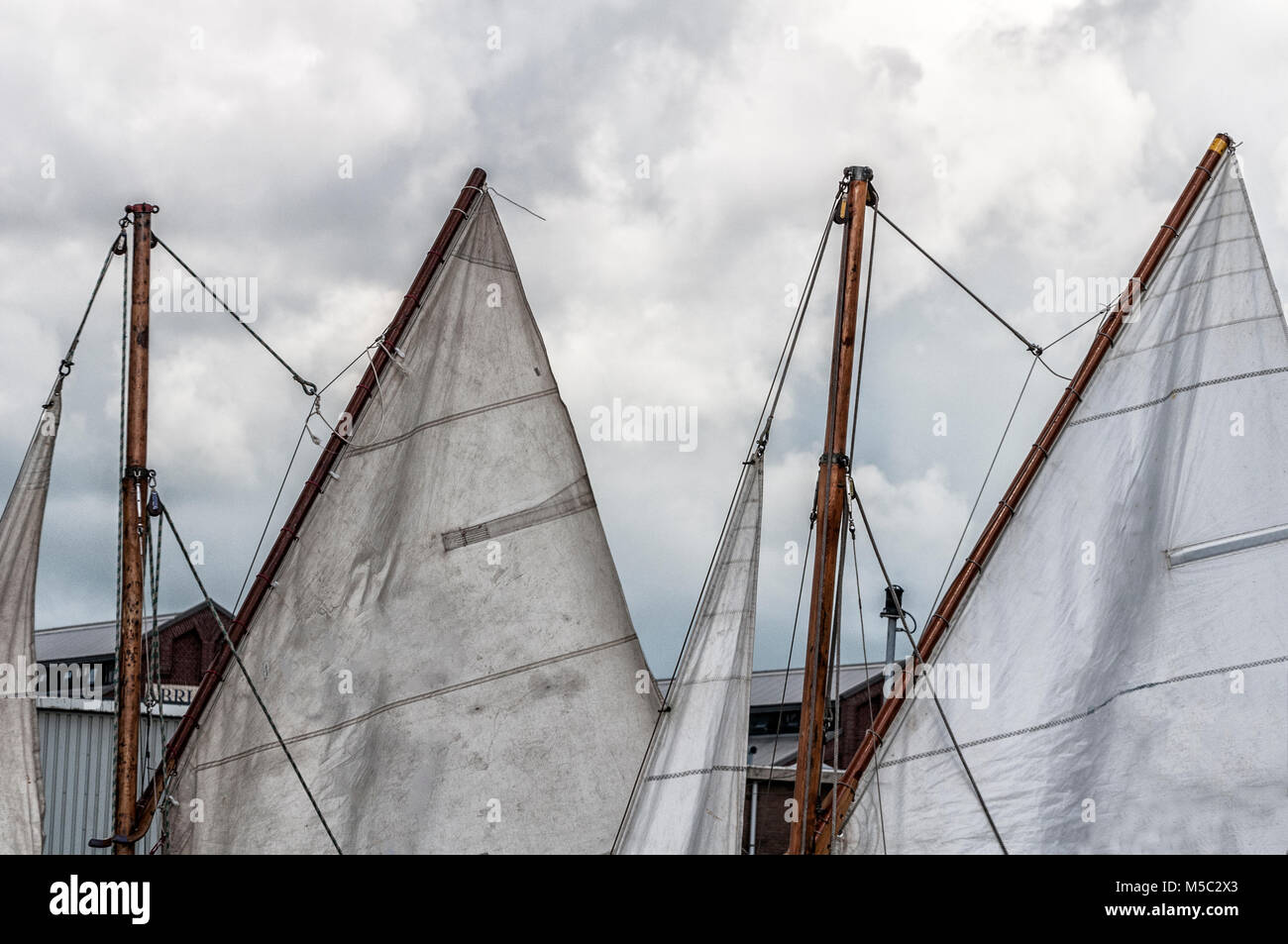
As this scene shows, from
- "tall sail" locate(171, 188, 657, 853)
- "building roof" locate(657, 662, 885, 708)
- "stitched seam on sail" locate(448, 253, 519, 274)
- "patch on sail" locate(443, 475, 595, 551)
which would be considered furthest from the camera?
"building roof" locate(657, 662, 885, 708)

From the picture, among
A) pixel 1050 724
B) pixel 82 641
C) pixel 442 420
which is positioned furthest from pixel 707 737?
pixel 82 641

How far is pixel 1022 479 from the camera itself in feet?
59.4

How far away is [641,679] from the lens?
828 inches

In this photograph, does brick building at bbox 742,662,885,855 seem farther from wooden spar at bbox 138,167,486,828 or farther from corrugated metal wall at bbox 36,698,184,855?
wooden spar at bbox 138,167,486,828

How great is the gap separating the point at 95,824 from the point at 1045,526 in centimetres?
2278

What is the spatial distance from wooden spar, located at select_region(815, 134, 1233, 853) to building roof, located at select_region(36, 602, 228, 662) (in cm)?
3318

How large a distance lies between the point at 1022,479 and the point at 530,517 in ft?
21.8

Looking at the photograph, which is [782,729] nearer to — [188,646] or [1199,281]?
[188,646]

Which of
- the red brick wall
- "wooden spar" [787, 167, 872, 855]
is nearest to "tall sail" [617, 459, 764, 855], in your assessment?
"wooden spar" [787, 167, 872, 855]

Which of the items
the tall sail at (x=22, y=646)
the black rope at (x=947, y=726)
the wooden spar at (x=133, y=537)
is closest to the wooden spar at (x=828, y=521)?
the black rope at (x=947, y=726)

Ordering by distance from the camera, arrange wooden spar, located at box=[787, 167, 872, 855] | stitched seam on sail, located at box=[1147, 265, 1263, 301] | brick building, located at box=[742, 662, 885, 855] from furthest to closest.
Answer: brick building, located at box=[742, 662, 885, 855] → stitched seam on sail, located at box=[1147, 265, 1263, 301] → wooden spar, located at box=[787, 167, 872, 855]

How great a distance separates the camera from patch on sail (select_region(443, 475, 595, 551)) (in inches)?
792
